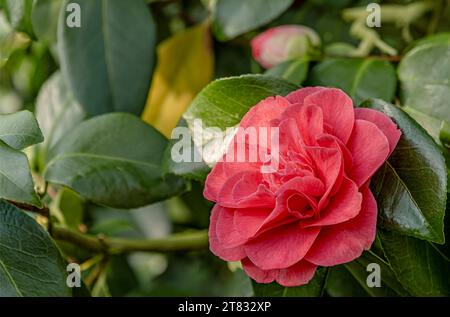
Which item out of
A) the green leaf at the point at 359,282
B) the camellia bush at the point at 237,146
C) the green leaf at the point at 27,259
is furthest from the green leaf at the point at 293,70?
the green leaf at the point at 27,259

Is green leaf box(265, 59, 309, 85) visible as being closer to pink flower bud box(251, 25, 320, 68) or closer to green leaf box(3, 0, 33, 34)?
pink flower bud box(251, 25, 320, 68)

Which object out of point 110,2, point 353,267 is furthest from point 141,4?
point 353,267

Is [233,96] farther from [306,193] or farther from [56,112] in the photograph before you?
[56,112]

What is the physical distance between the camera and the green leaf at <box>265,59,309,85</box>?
908mm

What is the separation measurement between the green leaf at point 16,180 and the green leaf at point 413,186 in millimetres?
284

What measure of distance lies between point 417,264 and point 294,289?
16cm

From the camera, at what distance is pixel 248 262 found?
670 mm

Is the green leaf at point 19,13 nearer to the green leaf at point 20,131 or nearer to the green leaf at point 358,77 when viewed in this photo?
the green leaf at point 20,131

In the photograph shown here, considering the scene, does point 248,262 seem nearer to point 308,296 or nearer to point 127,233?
point 308,296

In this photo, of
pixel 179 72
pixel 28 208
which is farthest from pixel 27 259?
pixel 179 72

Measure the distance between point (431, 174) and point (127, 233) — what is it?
735 millimetres

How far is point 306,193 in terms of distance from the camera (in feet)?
2.12

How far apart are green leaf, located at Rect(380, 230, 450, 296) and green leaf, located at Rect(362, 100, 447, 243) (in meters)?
0.03

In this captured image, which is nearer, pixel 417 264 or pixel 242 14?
pixel 417 264
